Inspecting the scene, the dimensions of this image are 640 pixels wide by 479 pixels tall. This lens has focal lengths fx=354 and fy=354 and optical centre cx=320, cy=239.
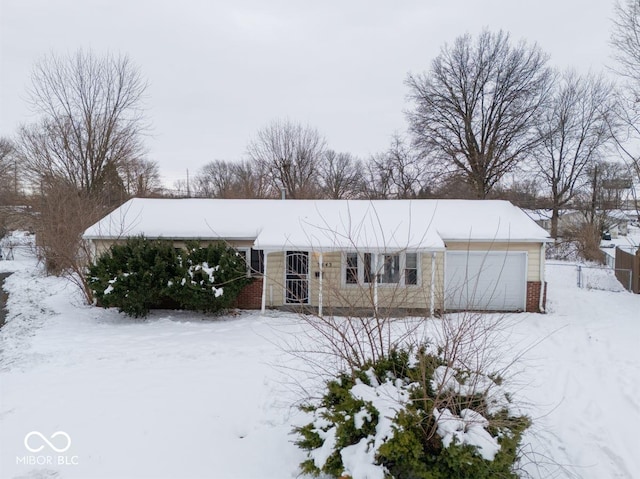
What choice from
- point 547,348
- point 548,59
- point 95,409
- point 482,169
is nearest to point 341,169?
point 482,169

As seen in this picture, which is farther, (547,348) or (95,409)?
(547,348)

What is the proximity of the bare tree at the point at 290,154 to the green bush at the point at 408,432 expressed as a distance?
83.5ft

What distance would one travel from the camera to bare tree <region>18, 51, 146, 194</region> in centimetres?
1959

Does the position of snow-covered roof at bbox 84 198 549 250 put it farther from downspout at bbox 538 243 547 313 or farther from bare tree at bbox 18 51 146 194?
bare tree at bbox 18 51 146 194

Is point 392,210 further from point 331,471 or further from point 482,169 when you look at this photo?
point 482,169

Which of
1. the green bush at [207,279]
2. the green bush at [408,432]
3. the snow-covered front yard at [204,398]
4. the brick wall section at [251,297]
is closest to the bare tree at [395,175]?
the brick wall section at [251,297]

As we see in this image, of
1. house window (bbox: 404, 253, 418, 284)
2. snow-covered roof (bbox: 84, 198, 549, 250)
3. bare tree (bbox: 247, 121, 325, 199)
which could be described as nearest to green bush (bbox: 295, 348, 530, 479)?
snow-covered roof (bbox: 84, 198, 549, 250)

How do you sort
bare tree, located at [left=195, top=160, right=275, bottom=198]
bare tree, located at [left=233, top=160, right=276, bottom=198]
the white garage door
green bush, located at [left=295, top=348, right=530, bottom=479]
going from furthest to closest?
1. bare tree, located at [left=195, top=160, right=275, bottom=198]
2. bare tree, located at [left=233, top=160, right=276, bottom=198]
3. the white garage door
4. green bush, located at [left=295, top=348, right=530, bottom=479]

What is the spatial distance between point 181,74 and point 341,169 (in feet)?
61.0

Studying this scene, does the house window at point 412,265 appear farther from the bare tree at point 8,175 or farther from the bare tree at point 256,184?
the bare tree at point 8,175

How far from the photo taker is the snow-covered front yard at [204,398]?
3.71 m

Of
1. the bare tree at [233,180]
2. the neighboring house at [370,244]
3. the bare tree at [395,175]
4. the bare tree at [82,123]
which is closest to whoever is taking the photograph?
the neighboring house at [370,244]

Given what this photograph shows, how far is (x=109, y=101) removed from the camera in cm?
2073

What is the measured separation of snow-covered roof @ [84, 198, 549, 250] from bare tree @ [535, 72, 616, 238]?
1507 centimetres
